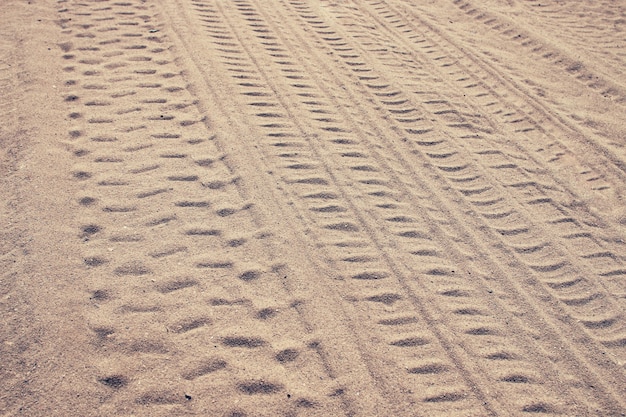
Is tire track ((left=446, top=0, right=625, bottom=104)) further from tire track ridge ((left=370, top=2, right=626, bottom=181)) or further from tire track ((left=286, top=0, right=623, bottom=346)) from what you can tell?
tire track ((left=286, top=0, right=623, bottom=346))

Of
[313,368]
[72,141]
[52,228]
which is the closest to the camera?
[313,368]

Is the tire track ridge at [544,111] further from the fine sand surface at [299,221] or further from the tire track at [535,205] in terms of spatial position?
the tire track at [535,205]

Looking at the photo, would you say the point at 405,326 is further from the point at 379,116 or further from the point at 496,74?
the point at 496,74

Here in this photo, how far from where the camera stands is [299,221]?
10.9 feet

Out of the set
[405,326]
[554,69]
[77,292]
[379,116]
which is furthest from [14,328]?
[554,69]

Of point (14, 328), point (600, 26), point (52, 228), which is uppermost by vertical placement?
point (600, 26)

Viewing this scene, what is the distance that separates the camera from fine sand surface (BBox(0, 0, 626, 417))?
2516mm

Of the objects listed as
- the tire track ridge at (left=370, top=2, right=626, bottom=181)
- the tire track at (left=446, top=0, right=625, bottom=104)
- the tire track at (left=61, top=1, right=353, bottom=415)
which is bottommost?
the tire track at (left=61, top=1, right=353, bottom=415)

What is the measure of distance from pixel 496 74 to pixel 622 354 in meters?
3.24

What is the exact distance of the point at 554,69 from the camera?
5.40m

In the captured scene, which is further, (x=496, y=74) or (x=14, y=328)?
(x=496, y=74)

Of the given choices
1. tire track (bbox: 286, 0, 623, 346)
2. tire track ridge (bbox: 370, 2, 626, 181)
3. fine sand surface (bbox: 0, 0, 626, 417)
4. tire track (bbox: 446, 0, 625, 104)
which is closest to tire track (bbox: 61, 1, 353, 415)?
fine sand surface (bbox: 0, 0, 626, 417)

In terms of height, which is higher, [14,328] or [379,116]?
[379,116]

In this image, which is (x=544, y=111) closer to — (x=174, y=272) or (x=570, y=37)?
(x=570, y=37)
